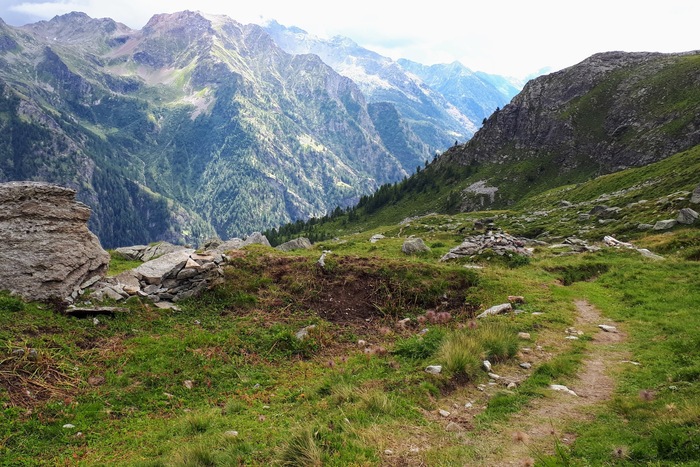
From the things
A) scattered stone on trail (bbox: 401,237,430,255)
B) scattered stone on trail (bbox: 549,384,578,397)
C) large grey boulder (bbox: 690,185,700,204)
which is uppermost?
large grey boulder (bbox: 690,185,700,204)

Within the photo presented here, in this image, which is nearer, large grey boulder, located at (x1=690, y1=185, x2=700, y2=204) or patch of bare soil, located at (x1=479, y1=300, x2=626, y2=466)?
patch of bare soil, located at (x1=479, y1=300, x2=626, y2=466)

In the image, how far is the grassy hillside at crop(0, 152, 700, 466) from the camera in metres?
8.48

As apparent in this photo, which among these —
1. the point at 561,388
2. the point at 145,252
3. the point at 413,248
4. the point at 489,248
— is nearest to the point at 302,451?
the point at 561,388

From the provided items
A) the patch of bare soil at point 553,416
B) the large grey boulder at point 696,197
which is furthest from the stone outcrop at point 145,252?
the large grey boulder at point 696,197

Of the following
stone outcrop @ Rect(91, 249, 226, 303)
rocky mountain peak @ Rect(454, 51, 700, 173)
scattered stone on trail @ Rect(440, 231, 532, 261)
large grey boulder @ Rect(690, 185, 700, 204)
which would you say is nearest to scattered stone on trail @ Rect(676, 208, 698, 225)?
large grey boulder @ Rect(690, 185, 700, 204)

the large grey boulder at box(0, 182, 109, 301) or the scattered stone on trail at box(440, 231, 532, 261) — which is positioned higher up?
the large grey boulder at box(0, 182, 109, 301)

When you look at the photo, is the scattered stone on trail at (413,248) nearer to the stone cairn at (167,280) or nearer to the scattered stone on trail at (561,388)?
the stone cairn at (167,280)

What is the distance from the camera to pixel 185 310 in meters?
19.7

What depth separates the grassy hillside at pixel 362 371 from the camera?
8.48m

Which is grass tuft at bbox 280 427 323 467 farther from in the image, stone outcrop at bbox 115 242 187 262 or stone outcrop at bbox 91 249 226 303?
stone outcrop at bbox 115 242 187 262

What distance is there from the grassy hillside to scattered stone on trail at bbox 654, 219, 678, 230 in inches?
426

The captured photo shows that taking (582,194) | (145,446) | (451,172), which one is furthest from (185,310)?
(451,172)

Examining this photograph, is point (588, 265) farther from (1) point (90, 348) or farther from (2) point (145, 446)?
(1) point (90, 348)

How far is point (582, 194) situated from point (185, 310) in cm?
7022
